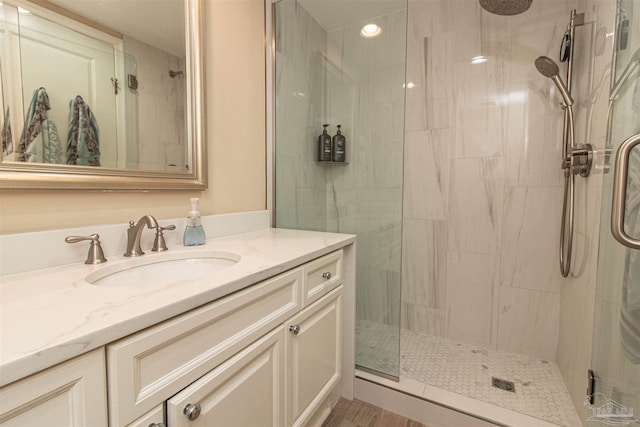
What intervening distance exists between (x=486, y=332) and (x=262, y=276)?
177 cm

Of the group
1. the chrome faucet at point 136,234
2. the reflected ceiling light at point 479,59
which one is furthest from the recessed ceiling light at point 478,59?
the chrome faucet at point 136,234

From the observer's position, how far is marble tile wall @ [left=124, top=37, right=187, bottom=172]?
108 centimetres

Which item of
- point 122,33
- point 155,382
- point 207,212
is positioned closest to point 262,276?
point 155,382

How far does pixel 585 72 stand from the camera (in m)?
1.46

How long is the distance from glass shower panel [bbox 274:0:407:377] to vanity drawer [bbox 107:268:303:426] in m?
0.86

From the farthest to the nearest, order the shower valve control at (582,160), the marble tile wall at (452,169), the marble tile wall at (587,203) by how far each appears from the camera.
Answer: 1. the marble tile wall at (452,169)
2. the shower valve control at (582,160)
3. the marble tile wall at (587,203)

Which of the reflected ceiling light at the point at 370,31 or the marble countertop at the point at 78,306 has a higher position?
the reflected ceiling light at the point at 370,31

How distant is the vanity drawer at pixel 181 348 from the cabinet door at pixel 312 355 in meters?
0.18

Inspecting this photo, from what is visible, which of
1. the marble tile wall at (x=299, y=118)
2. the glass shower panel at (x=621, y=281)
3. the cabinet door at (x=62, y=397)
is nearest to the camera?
the cabinet door at (x=62, y=397)

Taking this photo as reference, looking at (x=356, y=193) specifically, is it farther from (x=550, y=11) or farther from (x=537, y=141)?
(x=550, y=11)

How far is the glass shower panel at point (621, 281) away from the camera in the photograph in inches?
33.7

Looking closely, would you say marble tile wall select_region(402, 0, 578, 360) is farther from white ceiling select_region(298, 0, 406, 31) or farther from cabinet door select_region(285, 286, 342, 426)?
cabinet door select_region(285, 286, 342, 426)

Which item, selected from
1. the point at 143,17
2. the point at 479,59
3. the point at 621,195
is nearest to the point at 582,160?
the point at 621,195

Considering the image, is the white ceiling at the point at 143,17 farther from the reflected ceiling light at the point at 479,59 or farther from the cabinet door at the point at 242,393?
the reflected ceiling light at the point at 479,59
